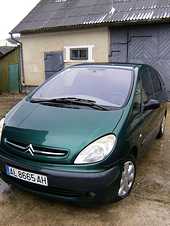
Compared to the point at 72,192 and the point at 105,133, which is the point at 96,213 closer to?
the point at 72,192

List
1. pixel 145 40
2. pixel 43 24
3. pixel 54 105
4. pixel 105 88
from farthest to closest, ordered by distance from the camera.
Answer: pixel 43 24
pixel 145 40
pixel 105 88
pixel 54 105

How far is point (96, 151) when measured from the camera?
8.80ft

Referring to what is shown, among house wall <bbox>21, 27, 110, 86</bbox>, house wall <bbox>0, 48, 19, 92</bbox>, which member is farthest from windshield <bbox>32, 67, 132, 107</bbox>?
house wall <bbox>0, 48, 19, 92</bbox>

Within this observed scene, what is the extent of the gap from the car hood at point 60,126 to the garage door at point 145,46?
25.4 ft

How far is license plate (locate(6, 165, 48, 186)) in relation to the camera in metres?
2.68

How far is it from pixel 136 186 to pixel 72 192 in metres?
1.20

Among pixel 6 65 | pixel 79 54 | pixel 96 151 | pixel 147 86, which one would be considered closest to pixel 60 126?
pixel 96 151

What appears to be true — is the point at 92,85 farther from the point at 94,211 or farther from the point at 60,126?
the point at 94,211

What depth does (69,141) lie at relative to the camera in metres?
2.69

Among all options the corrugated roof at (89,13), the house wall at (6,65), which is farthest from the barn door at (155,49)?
the house wall at (6,65)

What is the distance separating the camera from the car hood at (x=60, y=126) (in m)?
2.70

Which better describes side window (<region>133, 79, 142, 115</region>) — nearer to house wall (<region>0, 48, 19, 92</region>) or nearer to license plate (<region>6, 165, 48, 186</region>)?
license plate (<region>6, 165, 48, 186</region>)

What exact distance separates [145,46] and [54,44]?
4075 millimetres

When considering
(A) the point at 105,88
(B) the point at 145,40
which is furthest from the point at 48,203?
(B) the point at 145,40
